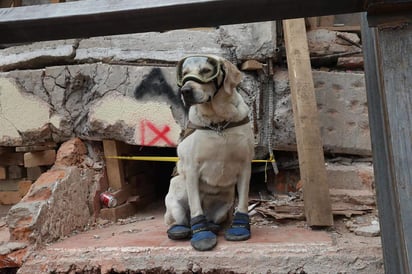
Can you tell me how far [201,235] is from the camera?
8.79 ft

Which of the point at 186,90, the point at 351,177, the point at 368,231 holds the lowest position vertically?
the point at 368,231

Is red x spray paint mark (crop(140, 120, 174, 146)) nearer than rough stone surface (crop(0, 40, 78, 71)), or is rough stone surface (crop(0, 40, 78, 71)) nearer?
red x spray paint mark (crop(140, 120, 174, 146))

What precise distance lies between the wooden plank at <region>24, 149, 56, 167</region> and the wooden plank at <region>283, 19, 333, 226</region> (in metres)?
2.22

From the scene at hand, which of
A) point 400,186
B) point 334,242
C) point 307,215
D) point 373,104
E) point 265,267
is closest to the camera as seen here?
point 400,186

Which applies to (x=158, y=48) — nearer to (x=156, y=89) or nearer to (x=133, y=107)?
(x=156, y=89)

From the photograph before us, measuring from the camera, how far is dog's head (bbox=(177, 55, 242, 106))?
256 centimetres

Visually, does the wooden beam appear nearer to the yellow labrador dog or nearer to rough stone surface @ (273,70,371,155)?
the yellow labrador dog

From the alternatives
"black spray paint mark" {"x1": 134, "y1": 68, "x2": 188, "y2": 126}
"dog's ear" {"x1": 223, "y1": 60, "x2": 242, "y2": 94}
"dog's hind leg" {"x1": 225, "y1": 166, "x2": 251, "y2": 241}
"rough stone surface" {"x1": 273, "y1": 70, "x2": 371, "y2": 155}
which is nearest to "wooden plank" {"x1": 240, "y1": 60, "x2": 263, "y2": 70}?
"rough stone surface" {"x1": 273, "y1": 70, "x2": 371, "y2": 155}

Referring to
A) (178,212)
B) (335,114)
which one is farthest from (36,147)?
(335,114)

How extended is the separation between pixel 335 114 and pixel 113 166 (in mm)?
2028

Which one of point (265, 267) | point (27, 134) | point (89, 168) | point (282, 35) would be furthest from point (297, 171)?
point (27, 134)

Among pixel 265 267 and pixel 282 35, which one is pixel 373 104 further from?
pixel 282 35

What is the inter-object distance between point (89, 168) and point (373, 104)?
9.09ft

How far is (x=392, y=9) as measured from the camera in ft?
4.01
